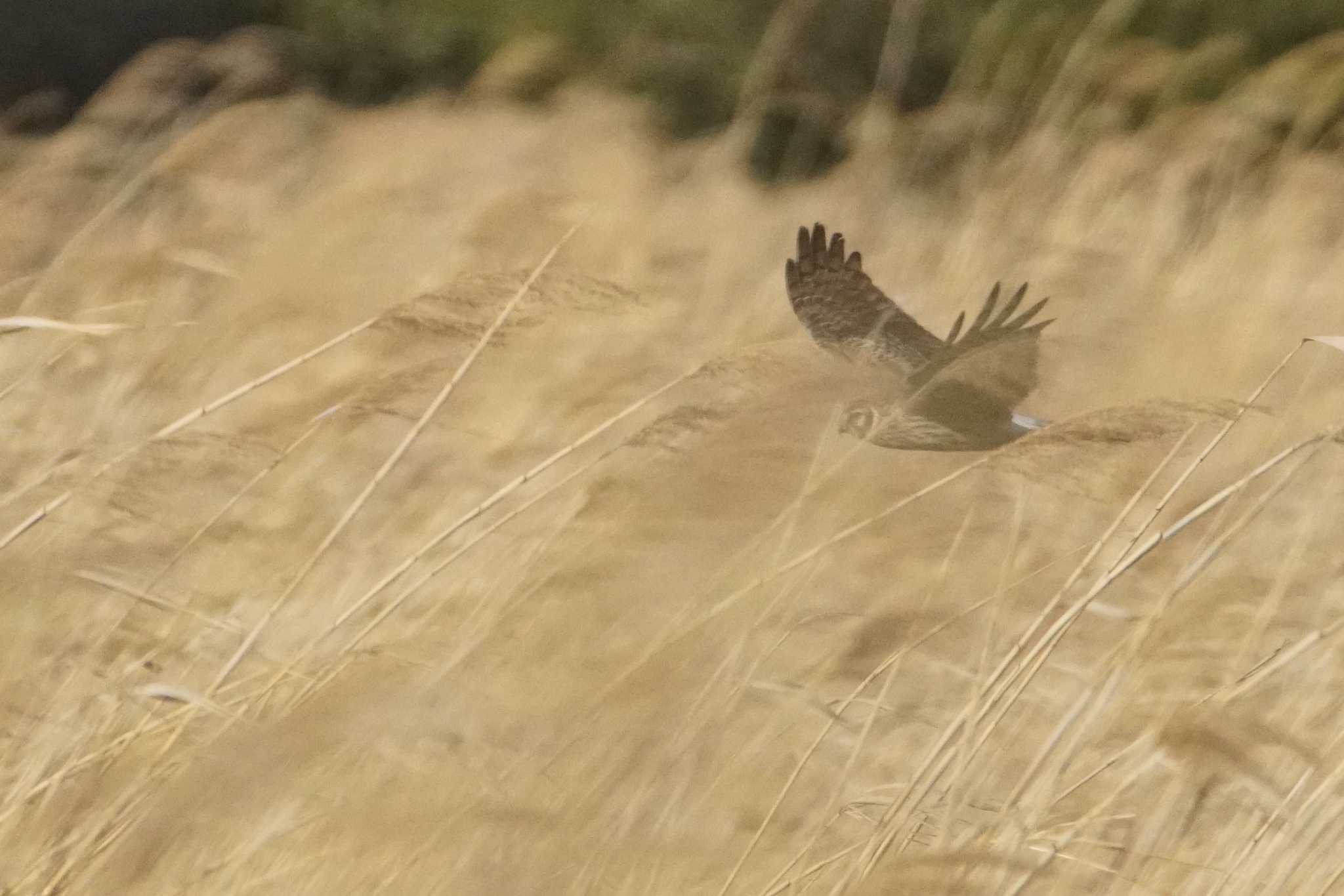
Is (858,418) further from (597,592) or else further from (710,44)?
(710,44)

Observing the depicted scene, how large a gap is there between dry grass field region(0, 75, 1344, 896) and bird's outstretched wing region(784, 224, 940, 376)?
11 centimetres

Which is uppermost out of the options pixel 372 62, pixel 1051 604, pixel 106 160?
pixel 1051 604

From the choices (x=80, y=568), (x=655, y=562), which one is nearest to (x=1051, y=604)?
(x=655, y=562)

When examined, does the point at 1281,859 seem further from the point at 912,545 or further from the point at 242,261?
the point at 242,261

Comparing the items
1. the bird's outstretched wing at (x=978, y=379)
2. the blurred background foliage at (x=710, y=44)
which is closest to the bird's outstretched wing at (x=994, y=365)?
the bird's outstretched wing at (x=978, y=379)

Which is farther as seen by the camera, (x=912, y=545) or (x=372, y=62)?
(x=372, y=62)

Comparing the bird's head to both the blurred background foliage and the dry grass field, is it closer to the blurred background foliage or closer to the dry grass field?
the dry grass field

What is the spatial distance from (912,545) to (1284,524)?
16.3 inches

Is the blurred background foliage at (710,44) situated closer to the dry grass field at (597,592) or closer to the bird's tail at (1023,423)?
the dry grass field at (597,592)

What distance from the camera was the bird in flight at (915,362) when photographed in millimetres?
859

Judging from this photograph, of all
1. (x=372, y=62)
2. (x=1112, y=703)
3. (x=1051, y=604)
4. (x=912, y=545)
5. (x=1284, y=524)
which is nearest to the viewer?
(x=1051, y=604)

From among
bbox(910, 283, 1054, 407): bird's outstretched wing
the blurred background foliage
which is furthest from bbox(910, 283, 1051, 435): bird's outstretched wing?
the blurred background foliage

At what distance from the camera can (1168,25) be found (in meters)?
3.05

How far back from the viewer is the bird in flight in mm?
859
